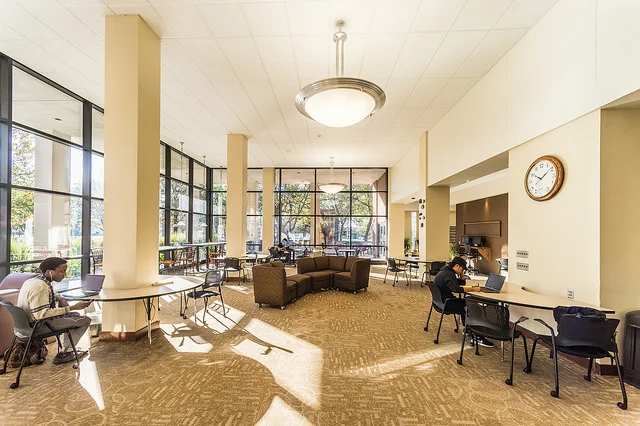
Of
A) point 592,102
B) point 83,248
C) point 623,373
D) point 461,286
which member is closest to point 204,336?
point 461,286

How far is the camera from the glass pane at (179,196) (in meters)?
11.4

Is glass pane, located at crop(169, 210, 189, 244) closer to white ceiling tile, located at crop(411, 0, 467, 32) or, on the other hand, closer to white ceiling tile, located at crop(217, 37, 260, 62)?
white ceiling tile, located at crop(217, 37, 260, 62)

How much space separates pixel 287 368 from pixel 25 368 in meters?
3.13

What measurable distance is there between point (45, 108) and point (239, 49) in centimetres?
454

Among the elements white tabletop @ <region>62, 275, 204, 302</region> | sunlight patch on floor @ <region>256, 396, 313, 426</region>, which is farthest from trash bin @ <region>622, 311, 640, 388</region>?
white tabletop @ <region>62, 275, 204, 302</region>

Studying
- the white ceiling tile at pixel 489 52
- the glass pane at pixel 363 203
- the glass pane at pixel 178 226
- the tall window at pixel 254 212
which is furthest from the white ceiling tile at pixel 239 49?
the glass pane at pixel 363 203

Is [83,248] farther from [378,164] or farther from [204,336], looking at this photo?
[378,164]

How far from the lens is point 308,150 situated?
11.1 m

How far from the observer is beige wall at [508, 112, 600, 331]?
11.1 ft

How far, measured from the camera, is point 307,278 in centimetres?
749

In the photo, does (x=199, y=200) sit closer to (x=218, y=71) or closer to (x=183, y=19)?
(x=218, y=71)

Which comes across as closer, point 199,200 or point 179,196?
point 179,196

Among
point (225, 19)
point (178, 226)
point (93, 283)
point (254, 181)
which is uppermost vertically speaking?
point (225, 19)

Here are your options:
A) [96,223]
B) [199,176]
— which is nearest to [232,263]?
[96,223]
